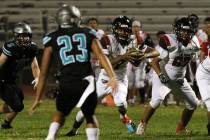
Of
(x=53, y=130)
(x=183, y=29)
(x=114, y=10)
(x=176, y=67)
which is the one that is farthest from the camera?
(x=114, y=10)

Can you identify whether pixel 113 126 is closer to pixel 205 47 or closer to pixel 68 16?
pixel 205 47

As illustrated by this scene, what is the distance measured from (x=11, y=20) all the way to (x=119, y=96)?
39.2 feet

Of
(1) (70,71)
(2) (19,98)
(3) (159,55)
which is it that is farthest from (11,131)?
(1) (70,71)

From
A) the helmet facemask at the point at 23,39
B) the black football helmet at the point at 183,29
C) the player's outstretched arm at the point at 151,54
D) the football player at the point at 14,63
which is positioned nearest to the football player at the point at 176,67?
the black football helmet at the point at 183,29

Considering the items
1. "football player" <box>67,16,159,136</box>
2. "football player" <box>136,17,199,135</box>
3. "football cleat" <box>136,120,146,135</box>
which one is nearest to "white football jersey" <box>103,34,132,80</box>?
A: "football player" <box>67,16,159,136</box>

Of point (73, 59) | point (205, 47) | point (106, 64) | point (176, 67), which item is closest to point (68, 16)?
point (73, 59)

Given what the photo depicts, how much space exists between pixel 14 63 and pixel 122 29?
5.51ft

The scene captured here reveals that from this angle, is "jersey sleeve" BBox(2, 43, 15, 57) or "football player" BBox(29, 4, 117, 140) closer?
"football player" BBox(29, 4, 117, 140)

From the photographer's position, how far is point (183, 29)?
881cm

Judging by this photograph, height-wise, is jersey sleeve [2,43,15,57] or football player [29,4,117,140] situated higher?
football player [29,4,117,140]

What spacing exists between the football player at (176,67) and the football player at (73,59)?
250 centimetres

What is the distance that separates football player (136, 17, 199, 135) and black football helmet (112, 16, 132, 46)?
0.47m

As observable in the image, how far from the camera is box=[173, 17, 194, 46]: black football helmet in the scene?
879 cm

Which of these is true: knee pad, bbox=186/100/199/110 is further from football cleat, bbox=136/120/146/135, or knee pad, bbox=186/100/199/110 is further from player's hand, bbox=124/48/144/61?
player's hand, bbox=124/48/144/61
